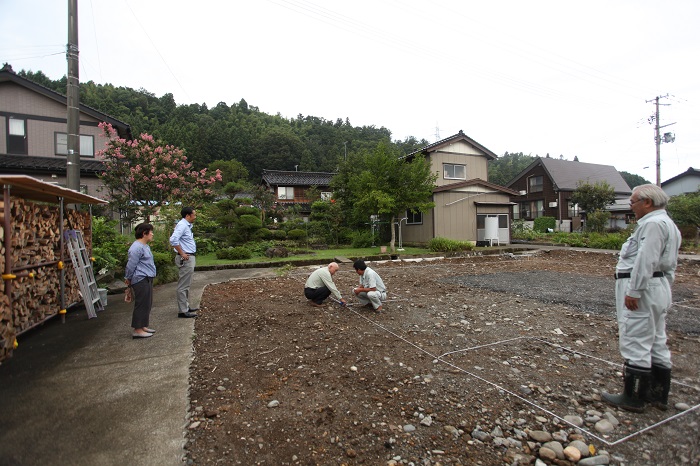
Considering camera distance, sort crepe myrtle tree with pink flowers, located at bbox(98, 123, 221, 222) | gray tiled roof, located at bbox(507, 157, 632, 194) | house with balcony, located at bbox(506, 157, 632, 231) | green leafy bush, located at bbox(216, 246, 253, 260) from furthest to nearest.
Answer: gray tiled roof, located at bbox(507, 157, 632, 194), house with balcony, located at bbox(506, 157, 632, 231), green leafy bush, located at bbox(216, 246, 253, 260), crepe myrtle tree with pink flowers, located at bbox(98, 123, 221, 222)

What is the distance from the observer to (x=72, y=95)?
5727 mm

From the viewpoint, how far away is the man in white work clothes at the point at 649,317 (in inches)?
92.9

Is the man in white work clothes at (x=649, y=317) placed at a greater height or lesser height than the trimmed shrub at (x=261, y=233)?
lesser

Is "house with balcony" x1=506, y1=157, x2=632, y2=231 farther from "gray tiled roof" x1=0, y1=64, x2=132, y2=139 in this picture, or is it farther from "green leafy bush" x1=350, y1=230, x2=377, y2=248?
"gray tiled roof" x1=0, y1=64, x2=132, y2=139

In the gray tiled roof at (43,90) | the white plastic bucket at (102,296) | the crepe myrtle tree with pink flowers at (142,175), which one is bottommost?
the white plastic bucket at (102,296)

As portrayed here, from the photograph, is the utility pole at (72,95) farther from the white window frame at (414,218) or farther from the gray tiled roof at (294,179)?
the gray tiled roof at (294,179)

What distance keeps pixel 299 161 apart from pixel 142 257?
1541 inches

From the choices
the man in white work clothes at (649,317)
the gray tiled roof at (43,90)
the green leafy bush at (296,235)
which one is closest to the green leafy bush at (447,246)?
the green leafy bush at (296,235)

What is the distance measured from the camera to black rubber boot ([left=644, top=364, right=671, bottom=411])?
239cm

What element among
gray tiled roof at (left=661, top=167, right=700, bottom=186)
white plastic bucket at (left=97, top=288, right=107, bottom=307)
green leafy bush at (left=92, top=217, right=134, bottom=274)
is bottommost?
white plastic bucket at (left=97, top=288, right=107, bottom=307)

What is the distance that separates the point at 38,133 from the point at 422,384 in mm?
17853

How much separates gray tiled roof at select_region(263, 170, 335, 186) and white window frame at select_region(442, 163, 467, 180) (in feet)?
43.1

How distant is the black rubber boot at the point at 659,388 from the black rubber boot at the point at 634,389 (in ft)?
0.17

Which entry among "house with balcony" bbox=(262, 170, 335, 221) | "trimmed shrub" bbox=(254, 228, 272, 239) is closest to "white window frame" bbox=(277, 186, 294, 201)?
"house with balcony" bbox=(262, 170, 335, 221)
